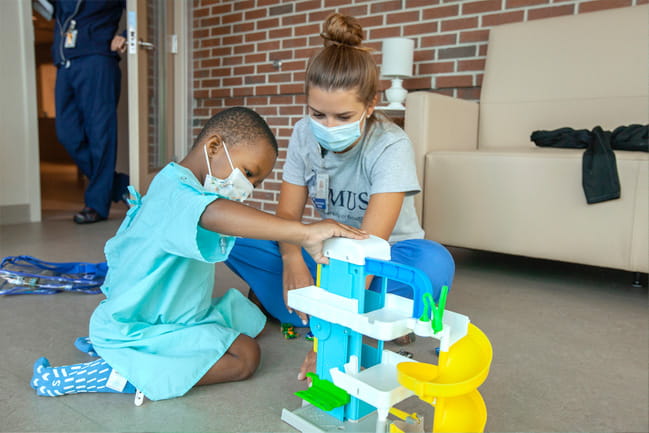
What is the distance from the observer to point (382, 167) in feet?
3.97

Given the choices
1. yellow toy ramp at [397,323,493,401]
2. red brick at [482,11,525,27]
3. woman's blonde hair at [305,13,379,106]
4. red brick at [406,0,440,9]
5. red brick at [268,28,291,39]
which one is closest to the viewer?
yellow toy ramp at [397,323,493,401]

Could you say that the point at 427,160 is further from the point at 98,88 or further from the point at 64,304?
the point at 98,88

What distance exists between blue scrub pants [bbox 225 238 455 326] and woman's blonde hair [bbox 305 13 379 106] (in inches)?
14.7

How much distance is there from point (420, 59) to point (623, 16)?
0.91 meters

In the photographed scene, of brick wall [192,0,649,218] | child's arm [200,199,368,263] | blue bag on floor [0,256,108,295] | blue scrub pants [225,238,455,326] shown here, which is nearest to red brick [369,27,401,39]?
brick wall [192,0,649,218]

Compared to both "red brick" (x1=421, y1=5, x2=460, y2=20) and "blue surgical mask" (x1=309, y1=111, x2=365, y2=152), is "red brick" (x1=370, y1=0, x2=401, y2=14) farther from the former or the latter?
"blue surgical mask" (x1=309, y1=111, x2=365, y2=152)

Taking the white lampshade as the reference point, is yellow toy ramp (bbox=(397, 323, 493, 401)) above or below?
below

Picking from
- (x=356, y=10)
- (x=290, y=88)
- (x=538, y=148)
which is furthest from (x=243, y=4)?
(x=538, y=148)

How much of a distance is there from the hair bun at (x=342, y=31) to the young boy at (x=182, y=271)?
26 cm

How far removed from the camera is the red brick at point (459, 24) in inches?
96.3

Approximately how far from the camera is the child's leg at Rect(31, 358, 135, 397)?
940 mm

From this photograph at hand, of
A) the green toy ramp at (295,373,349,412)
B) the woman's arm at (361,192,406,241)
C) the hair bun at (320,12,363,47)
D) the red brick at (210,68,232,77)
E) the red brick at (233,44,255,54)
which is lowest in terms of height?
the green toy ramp at (295,373,349,412)

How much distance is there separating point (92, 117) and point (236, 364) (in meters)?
2.36

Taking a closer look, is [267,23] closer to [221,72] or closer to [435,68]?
[221,72]
